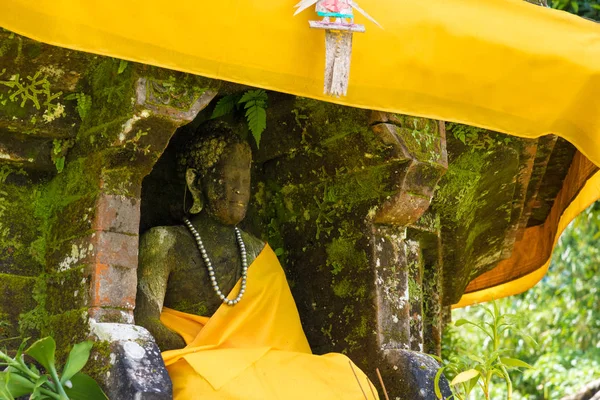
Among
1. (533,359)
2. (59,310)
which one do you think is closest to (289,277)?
(59,310)

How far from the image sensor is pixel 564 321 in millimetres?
11203

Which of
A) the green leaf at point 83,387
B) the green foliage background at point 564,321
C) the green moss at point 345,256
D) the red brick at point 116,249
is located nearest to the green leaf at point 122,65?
the red brick at point 116,249

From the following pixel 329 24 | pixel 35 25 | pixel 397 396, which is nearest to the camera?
pixel 35 25

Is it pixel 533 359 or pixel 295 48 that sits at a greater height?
pixel 295 48

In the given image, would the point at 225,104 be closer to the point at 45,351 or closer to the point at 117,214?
the point at 117,214

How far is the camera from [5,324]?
3.83 metres

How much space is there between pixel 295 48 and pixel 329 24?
0.19 metres

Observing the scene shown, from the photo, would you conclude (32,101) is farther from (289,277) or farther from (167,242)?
(289,277)

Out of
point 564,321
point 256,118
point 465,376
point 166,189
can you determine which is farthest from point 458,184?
point 564,321

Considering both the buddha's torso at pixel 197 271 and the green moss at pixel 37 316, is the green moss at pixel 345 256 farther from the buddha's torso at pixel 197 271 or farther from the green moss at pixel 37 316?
the green moss at pixel 37 316

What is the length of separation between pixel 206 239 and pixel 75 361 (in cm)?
127

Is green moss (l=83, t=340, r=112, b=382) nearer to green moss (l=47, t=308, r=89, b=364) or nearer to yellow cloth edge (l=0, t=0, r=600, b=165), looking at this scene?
green moss (l=47, t=308, r=89, b=364)

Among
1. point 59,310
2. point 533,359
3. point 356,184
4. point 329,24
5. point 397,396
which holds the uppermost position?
point 329,24

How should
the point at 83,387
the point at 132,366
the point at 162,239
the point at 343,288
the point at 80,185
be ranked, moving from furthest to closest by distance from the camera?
the point at 343,288 < the point at 162,239 < the point at 80,185 < the point at 132,366 < the point at 83,387
